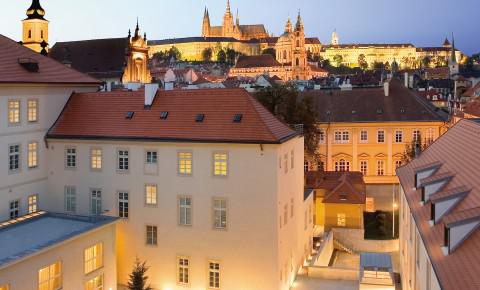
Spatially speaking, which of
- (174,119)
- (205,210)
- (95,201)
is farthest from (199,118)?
(95,201)

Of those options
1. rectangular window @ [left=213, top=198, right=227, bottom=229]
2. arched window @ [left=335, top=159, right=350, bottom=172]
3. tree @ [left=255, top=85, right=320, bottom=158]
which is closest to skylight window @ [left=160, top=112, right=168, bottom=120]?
rectangular window @ [left=213, top=198, right=227, bottom=229]

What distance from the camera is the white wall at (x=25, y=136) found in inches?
1078

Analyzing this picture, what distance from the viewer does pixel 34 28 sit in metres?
78.1

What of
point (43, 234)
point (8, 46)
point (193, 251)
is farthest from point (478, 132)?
point (8, 46)

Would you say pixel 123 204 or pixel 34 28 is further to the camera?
pixel 34 28

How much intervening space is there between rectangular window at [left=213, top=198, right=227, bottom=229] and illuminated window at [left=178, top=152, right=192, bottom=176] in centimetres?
189

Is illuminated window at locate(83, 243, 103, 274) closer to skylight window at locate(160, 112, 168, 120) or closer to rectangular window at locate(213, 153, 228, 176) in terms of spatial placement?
rectangular window at locate(213, 153, 228, 176)

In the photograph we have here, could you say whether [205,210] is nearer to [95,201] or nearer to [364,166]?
[95,201]

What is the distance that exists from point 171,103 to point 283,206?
7.52m

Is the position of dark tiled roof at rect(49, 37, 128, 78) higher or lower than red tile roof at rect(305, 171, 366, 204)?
higher

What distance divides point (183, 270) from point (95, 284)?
4.10 m

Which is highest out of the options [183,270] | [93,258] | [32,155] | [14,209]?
[32,155]

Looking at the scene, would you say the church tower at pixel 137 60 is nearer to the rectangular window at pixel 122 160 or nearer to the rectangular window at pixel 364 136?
the rectangular window at pixel 364 136

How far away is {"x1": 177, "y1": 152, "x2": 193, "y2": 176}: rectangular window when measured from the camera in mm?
27000
